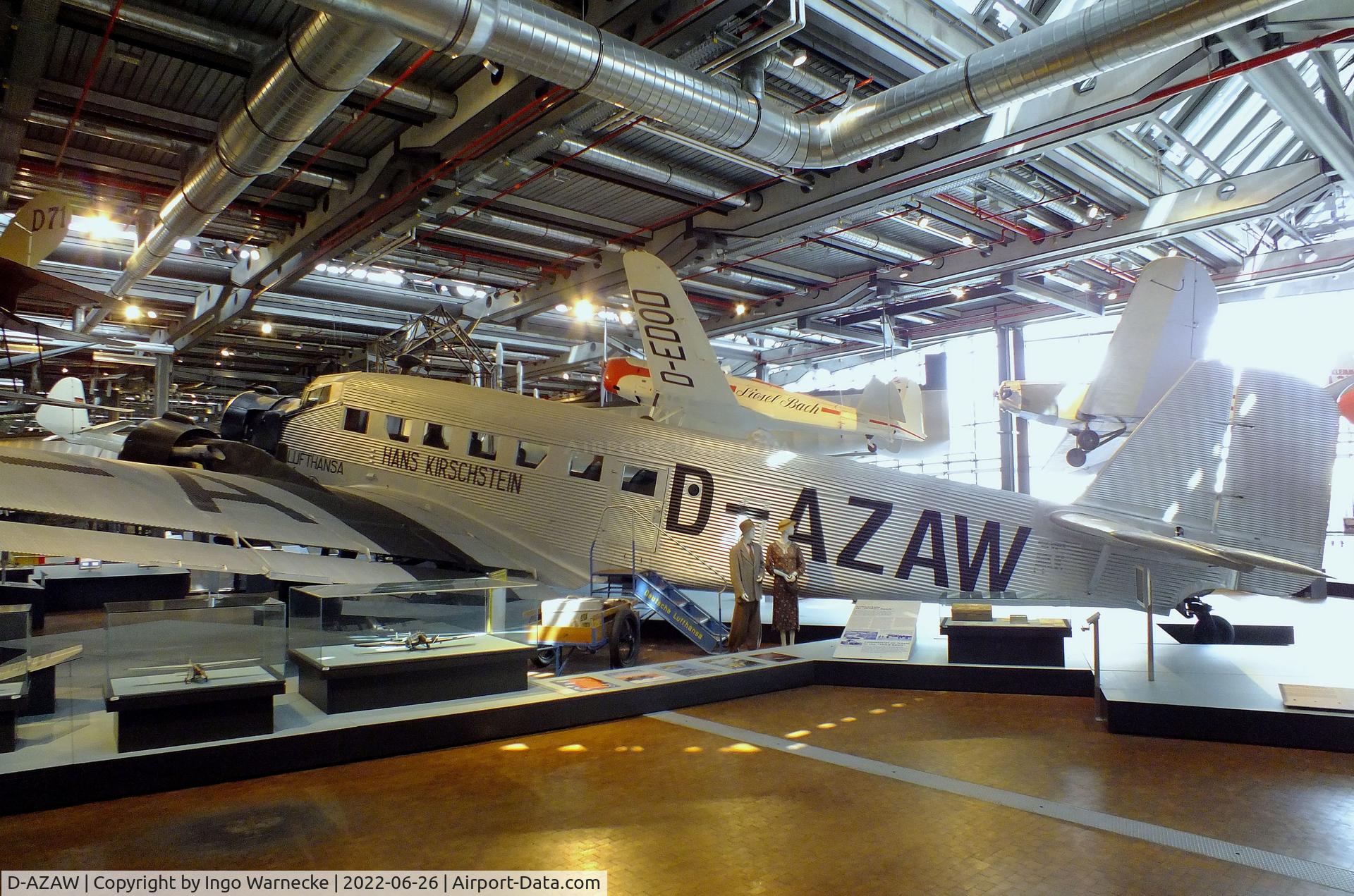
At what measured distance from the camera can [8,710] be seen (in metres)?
4.20

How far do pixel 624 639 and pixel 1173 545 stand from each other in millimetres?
4756

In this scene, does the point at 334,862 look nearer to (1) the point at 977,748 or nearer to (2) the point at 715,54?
(1) the point at 977,748

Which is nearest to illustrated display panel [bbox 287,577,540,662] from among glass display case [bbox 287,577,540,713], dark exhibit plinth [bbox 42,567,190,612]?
glass display case [bbox 287,577,540,713]

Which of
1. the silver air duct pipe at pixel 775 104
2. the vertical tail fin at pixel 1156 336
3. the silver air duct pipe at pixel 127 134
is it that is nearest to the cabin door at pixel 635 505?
the silver air duct pipe at pixel 775 104

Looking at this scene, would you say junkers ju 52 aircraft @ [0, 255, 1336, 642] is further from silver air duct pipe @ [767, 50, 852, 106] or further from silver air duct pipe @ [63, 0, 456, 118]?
silver air duct pipe @ [767, 50, 852, 106]

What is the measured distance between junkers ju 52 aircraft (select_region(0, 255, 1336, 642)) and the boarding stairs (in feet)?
0.44

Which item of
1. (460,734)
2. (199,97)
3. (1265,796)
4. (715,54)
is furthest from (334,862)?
(199,97)

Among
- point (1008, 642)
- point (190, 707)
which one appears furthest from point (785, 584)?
point (190, 707)

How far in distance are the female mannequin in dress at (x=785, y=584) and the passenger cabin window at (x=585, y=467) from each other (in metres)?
2.19

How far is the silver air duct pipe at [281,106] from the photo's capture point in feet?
19.8

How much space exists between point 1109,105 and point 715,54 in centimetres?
386

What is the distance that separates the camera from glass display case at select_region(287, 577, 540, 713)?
5.16 m

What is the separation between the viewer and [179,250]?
13430 millimetres

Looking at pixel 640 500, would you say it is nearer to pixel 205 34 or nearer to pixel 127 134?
pixel 205 34
